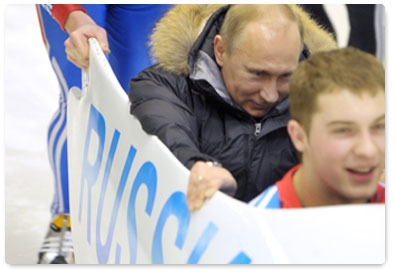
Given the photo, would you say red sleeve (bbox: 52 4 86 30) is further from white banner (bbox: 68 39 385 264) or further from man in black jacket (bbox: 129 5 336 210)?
man in black jacket (bbox: 129 5 336 210)

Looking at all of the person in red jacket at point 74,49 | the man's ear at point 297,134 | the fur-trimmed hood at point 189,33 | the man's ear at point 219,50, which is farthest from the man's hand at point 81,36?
the man's ear at point 297,134

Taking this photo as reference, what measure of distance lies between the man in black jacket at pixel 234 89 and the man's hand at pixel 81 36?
0.18m

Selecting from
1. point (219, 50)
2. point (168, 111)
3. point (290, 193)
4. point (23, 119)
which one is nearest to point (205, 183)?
point (290, 193)

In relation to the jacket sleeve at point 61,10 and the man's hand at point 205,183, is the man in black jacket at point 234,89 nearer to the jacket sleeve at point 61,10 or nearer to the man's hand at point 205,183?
the man's hand at point 205,183

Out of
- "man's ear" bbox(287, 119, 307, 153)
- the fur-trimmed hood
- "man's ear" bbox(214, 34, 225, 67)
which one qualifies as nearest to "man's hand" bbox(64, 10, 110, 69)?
the fur-trimmed hood

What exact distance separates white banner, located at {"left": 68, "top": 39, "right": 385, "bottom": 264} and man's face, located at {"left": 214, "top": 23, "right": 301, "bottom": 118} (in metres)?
0.19

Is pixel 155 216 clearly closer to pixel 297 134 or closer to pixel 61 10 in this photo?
pixel 297 134

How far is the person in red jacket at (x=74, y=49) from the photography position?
2.22 m

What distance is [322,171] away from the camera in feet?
5.98

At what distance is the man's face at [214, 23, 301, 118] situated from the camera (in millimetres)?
1948

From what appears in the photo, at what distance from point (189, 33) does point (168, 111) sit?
20 centimetres

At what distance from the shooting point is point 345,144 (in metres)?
1.81
